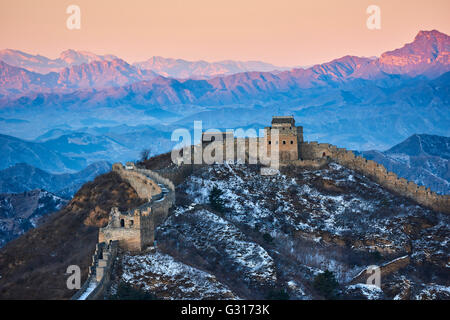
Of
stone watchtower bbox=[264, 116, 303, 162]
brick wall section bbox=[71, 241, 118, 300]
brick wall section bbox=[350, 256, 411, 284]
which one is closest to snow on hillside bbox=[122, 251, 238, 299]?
brick wall section bbox=[71, 241, 118, 300]

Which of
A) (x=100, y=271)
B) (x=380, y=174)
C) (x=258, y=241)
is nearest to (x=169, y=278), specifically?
(x=100, y=271)

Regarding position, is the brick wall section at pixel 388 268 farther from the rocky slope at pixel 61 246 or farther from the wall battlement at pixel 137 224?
the rocky slope at pixel 61 246

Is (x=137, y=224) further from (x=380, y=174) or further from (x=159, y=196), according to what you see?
(x=380, y=174)

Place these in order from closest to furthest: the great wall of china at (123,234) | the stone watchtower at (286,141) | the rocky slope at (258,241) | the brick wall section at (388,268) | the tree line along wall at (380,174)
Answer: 1. the great wall of china at (123,234)
2. the rocky slope at (258,241)
3. the brick wall section at (388,268)
4. the tree line along wall at (380,174)
5. the stone watchtower at (286,141)

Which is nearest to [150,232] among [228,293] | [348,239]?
[228,293]

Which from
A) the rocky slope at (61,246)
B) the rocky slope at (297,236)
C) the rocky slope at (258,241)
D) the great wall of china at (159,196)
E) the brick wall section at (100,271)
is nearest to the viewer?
the brick wall section at (100,271)

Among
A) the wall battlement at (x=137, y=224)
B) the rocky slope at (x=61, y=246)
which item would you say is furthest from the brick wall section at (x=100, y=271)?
the rocky slope at (x=61, y=246)

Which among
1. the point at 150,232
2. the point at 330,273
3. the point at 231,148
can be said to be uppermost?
the point at 231,148

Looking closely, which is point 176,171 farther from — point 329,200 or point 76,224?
point 329,200

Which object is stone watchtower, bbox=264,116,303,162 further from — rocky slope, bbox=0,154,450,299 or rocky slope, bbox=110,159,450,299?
rocky slope, bbox=110,159,450,299
